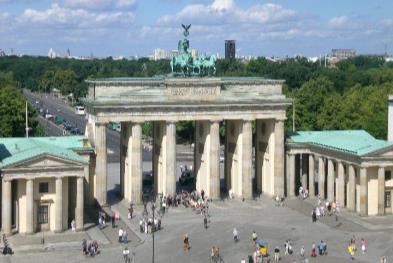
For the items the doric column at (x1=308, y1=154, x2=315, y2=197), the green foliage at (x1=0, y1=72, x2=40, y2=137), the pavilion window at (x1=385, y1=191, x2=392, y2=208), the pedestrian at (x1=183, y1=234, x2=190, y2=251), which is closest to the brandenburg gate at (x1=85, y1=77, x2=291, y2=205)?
the doric column at (x1=308, y1=154, x2=315, y2=197)

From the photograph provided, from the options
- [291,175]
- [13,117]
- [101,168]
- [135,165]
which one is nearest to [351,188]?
[291,175]

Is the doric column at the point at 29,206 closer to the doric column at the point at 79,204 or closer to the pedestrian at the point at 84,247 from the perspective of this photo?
the doric column at the point at 79,204

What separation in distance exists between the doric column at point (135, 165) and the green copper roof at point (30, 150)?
6311mm

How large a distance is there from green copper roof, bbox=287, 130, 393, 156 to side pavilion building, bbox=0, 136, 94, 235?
3002 cm

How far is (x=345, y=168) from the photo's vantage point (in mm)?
88125

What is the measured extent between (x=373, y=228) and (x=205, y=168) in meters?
23.8

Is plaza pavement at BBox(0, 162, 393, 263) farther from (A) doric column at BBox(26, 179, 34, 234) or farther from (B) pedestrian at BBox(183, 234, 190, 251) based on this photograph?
(A) doric column at BBox(26, 179, 34, 234)

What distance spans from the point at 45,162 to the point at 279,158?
31833 mm

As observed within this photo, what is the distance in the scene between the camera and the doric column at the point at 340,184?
289 ft

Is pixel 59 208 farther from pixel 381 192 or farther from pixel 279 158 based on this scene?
pixel 381 192

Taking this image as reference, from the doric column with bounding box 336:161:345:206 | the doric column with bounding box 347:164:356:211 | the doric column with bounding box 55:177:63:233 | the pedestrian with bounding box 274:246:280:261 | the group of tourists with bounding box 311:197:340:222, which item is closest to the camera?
the pedestrian with bounding box 274:246:280:261

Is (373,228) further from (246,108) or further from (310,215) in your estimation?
(246,108)

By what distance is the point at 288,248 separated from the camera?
67.8 meters

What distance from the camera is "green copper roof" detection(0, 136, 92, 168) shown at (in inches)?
2906
